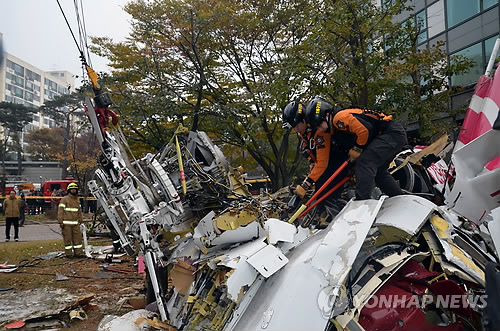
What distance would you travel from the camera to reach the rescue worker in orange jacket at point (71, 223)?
28.1 ft

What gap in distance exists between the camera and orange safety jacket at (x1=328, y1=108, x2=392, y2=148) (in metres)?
4.37

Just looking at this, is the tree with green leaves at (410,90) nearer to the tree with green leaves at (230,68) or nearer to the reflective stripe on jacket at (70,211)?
the tree with green leaves at (230,68)

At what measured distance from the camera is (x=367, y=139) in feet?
14.4

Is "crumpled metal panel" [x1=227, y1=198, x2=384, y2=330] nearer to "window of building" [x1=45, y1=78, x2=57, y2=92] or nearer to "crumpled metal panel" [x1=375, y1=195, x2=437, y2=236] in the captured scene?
"crumpled metal panel" [x1=375, y1=195, x2=437, y2=236]

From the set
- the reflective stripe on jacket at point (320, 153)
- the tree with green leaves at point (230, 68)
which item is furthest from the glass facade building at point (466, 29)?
the reflective stripe on jacket at point (320, 153)

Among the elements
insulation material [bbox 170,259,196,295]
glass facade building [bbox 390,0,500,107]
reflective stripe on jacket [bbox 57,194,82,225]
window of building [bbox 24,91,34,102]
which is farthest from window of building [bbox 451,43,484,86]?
window of building [bbox 24,91,34,102]

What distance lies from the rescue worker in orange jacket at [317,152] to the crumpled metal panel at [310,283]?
1591 mm

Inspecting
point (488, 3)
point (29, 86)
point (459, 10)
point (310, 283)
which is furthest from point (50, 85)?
point (310, 283)

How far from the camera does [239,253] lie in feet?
10.8

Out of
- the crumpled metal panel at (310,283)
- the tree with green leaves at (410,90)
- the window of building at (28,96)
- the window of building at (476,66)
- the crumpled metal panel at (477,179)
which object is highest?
the window of building at (28,96)

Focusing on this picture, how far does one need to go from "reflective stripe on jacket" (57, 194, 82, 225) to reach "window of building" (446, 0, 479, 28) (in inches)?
519

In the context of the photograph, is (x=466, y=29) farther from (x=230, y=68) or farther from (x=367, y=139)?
(x=367, y=139)

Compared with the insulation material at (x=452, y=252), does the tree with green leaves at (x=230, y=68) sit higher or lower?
higher

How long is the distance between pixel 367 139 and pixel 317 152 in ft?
2.23
